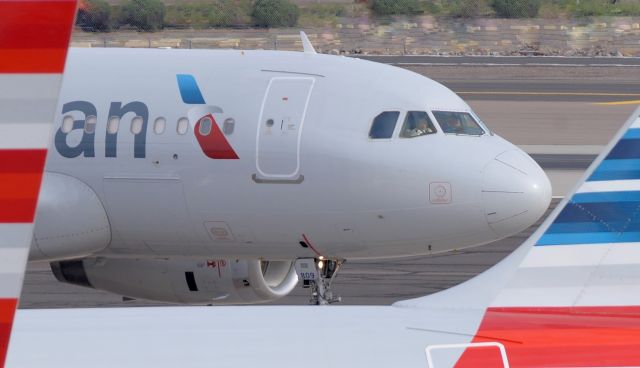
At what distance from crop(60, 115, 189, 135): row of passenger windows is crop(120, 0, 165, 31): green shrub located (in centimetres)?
2490

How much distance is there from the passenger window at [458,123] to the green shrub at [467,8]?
5245cm

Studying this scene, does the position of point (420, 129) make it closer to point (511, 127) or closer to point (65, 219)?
point (65, 219)

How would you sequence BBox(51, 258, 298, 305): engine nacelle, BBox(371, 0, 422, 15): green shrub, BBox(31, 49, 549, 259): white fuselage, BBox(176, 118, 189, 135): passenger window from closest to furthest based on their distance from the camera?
1. BBox(31, 49, 549, 259): white fuselage
2. BBox(176, 118, 189, 135): passenger window
3. BBox(51, 258, 298, 305): engine nacelle
4. BBox(371, 0, 422, 15): green shrub

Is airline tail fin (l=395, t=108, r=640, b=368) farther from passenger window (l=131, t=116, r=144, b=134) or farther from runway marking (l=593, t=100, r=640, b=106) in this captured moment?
runway marking (l=593, t=100, r=640, b=106)

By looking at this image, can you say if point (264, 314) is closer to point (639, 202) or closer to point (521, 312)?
point (521, 312)

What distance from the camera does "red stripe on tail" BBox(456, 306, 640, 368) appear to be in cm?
525

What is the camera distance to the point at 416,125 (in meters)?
12.7

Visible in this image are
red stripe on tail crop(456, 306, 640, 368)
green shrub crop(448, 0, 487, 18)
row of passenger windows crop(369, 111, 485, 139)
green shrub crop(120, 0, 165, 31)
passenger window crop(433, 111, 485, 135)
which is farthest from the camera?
green shrub crop(448, 0, 487, 18)

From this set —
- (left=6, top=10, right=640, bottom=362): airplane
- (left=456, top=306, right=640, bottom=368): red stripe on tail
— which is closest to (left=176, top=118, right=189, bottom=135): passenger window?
(left=6, top=10, right=640, bottom=362): airplane

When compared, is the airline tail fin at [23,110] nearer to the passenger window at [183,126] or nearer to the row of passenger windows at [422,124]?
the row of passenger windows at [422,124]

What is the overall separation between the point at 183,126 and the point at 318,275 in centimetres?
202

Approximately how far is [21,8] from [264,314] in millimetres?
2786

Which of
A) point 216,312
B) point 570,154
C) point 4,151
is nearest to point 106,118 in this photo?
point 216,312

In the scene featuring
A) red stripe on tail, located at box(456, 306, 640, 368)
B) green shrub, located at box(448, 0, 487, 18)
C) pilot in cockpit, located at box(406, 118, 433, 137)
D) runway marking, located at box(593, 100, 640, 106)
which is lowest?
red stripe on tail, located at box(456, 306, 640, 368)
